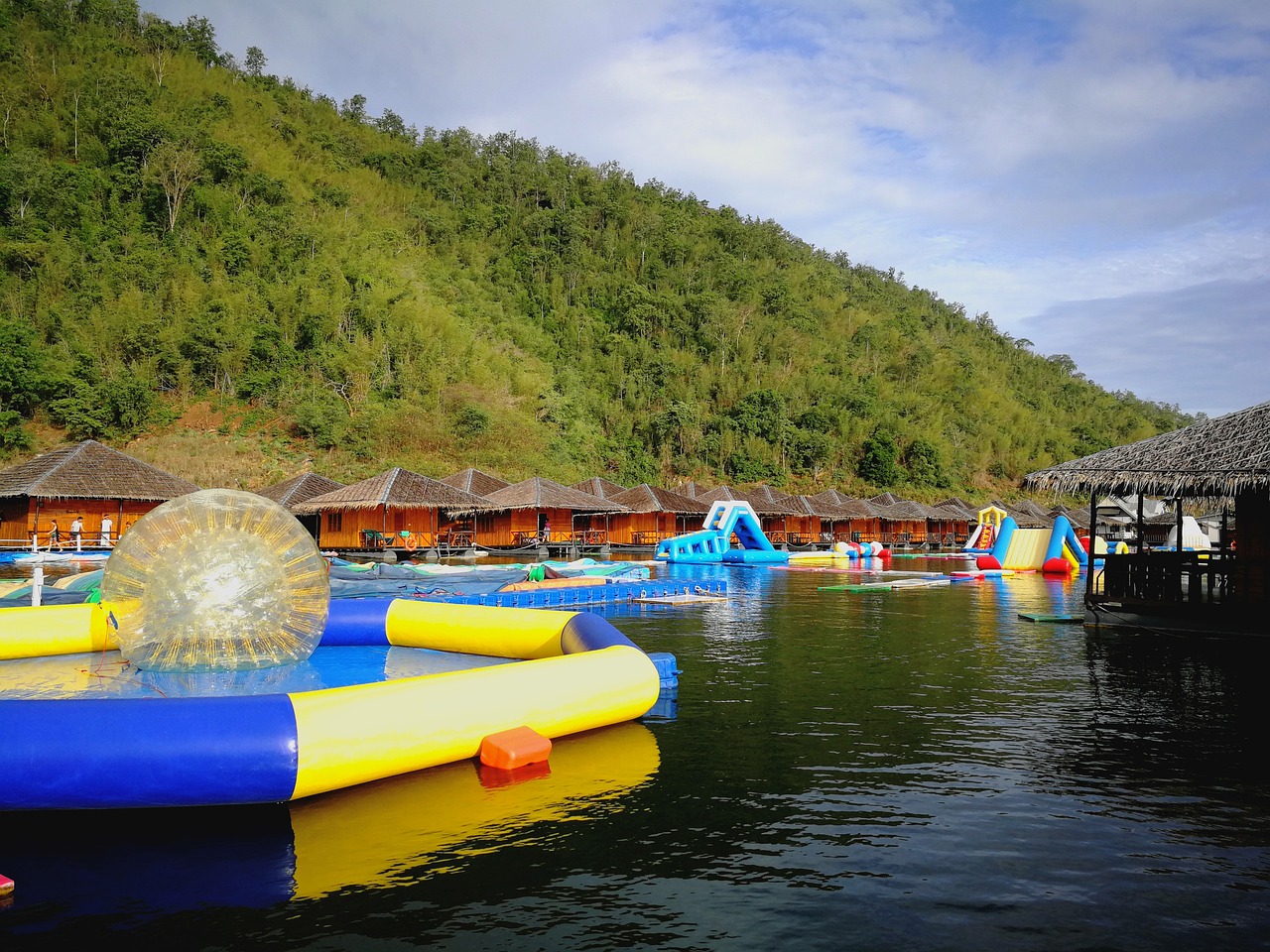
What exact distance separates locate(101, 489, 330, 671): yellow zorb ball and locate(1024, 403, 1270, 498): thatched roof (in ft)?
35.8

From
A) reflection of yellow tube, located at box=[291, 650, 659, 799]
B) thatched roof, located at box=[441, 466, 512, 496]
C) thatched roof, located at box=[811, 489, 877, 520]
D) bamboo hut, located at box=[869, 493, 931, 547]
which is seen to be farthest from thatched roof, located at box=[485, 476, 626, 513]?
reflection of yellow tube, located at box=[291, 650, 659, 799]

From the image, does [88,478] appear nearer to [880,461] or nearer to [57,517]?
[57,517]

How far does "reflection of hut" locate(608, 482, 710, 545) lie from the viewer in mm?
41156

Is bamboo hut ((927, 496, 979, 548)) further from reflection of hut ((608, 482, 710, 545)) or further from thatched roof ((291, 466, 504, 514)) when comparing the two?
thatched roof ((291, 466, 504, 514))

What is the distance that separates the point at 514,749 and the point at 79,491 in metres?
26.8

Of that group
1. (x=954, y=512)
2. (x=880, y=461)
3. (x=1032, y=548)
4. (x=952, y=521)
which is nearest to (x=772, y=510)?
(x=954, y=512)

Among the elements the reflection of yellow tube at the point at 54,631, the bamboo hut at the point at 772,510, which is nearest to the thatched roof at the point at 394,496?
the bamboo hut at the point at 772,510

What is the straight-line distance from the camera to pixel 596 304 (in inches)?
2825

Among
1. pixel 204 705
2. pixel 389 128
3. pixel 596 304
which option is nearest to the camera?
pixel 204 705

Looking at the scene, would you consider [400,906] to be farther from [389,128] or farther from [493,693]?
[389,128]

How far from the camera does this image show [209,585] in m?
7.39

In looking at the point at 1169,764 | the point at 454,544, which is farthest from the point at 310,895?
the point at 454,544

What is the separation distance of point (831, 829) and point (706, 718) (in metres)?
2.70

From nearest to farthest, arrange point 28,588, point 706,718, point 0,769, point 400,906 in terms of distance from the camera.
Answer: point 400,906 < point 0,769 < point 706,718 < point 28,588
